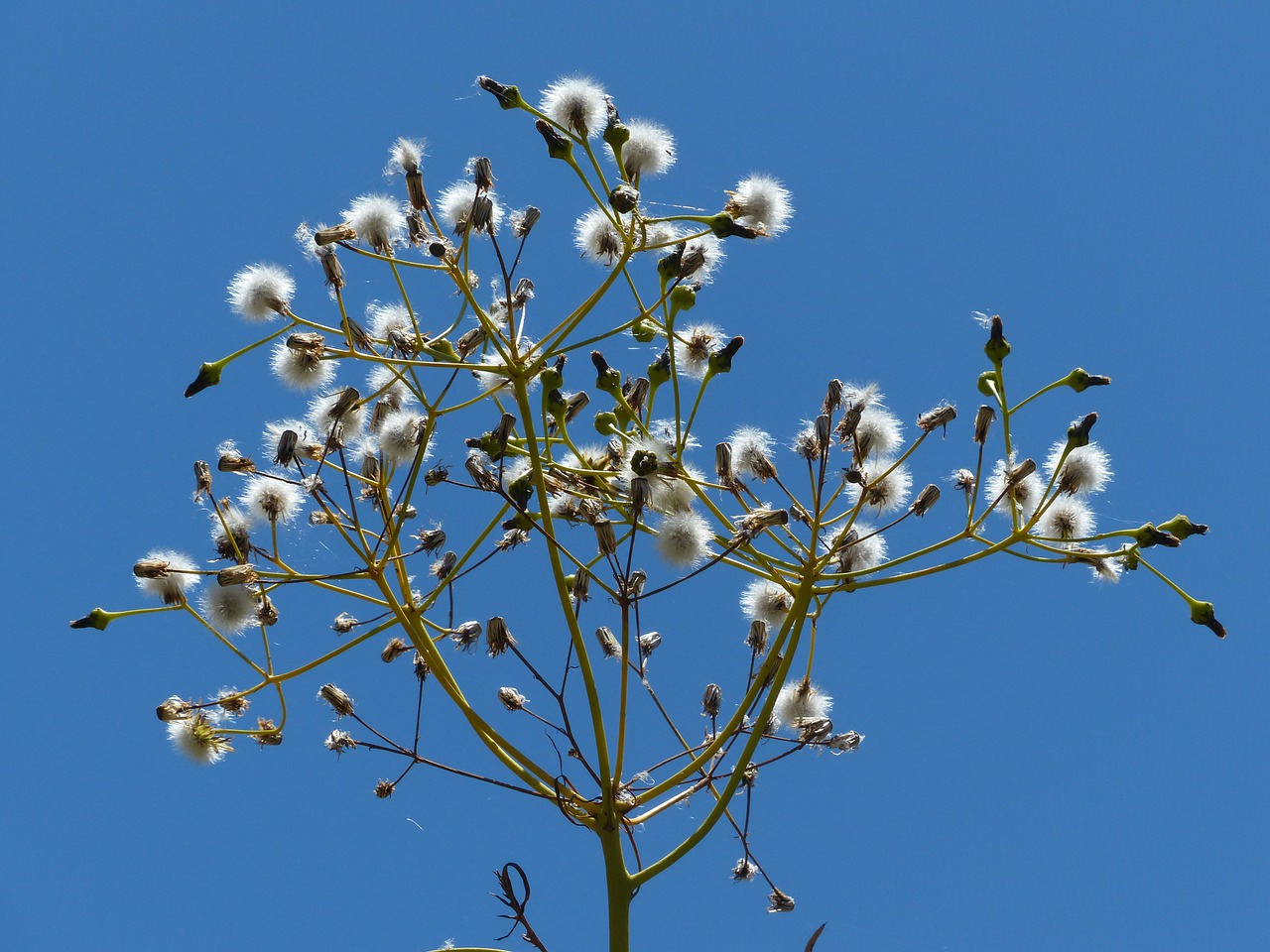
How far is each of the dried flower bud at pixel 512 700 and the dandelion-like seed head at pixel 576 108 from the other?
156cm

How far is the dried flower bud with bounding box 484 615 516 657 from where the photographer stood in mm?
3352

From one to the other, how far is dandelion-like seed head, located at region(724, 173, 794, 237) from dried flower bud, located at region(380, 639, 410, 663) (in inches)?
61.3

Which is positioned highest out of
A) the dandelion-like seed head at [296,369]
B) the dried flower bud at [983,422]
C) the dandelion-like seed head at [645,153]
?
the dandelion-like seed head at [645,153]

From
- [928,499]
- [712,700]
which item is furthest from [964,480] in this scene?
[712,700]

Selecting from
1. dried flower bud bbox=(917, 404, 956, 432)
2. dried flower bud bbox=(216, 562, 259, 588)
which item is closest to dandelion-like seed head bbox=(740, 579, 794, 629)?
dried flower bud bbox=(917, 404, 956, 432)

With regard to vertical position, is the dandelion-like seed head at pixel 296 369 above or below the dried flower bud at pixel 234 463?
above

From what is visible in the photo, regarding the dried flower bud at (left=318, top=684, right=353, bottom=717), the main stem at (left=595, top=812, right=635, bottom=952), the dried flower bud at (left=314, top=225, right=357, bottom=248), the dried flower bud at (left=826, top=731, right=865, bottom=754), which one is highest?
the dried flower bud at (left=314, top=225, right=357, bottom=248)

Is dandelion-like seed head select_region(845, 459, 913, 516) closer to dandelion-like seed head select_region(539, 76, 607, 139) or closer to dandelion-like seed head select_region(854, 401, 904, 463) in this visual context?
dandelion-like seed head select_region(854, 401, 904, 463)

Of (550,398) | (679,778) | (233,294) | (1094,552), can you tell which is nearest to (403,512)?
A: (550,398)

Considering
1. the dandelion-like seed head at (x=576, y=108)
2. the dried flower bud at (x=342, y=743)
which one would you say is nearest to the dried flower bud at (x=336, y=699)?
the dried flower bud at (x=342, y=743)

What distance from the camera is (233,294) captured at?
3570mm

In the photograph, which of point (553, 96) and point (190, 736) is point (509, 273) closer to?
point (553, 96)

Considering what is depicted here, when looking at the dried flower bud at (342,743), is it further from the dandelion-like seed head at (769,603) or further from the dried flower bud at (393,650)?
the dandelion-like seed head at (769,603)

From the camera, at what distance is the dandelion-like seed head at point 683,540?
3.32 m
